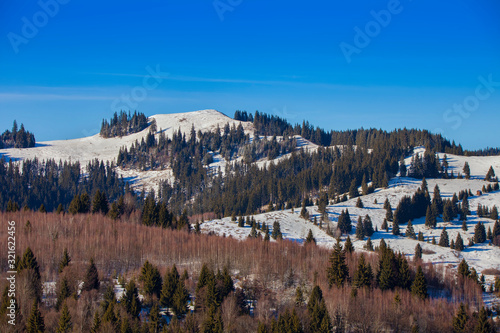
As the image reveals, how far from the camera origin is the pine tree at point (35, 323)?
5141 cm

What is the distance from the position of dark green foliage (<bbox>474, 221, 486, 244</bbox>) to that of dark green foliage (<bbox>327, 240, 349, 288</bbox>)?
59.0 meters

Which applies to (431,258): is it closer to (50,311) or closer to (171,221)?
(171,221)

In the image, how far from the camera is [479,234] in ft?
376

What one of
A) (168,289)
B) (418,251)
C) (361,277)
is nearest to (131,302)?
(168,289)

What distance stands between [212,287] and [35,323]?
75.0 feet

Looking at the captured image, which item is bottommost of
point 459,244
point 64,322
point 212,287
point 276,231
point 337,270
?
point 64,322

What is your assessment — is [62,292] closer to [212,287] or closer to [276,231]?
[212,287]

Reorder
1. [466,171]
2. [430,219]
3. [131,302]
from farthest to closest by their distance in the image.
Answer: [466,171] < [430,219] < [131,302]

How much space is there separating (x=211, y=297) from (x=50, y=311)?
20.9m

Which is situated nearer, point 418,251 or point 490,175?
point 418,251

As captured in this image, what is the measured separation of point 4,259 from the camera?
72.9 m

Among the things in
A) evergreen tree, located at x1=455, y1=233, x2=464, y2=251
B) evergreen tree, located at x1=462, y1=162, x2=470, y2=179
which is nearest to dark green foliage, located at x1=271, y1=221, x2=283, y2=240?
evergreen tree, located at x1=455, y1=233, x2=464, y2=251

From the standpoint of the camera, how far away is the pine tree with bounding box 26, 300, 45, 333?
2024 inches

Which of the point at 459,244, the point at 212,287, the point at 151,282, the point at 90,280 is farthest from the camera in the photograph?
the point at 459,244
